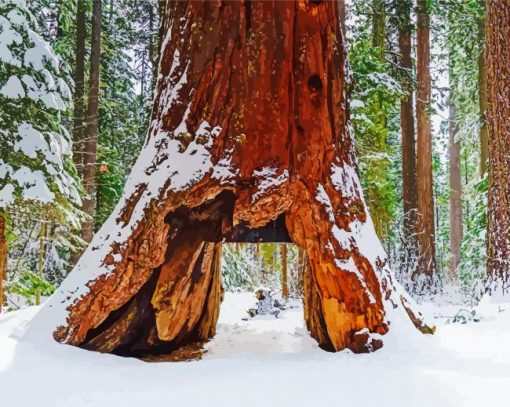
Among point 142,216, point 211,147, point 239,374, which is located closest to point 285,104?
point 211,147

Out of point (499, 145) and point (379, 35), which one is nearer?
point (499, 145)

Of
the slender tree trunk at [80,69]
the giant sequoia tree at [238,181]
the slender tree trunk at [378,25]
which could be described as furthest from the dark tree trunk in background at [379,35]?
the giant sequoia tree at [238,181]

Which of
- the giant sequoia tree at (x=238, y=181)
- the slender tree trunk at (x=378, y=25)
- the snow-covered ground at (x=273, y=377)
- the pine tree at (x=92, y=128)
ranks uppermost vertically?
the slender tree trunk at (x=378, y=25)

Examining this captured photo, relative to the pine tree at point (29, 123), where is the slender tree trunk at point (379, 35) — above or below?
above

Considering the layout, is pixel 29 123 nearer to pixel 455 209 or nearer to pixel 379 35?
pixel 379 35

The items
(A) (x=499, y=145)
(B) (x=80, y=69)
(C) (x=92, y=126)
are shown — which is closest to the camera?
Result: (A) (x=499, y=145)

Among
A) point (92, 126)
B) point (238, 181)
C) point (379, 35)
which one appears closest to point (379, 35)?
point (379, 35)

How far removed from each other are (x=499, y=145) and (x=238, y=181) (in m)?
3.99

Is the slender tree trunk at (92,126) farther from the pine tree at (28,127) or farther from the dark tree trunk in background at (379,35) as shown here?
the dark tree trunk in background at (379,35)

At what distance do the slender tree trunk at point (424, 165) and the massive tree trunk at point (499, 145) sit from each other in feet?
16.9

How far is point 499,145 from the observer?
5832 millimetres

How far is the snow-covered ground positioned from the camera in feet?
6.84

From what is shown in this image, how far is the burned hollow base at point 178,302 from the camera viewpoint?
3.29 m

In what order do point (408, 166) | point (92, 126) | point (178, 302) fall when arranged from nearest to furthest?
point (178, 302) < point (92, 126) < point (408, 166)
